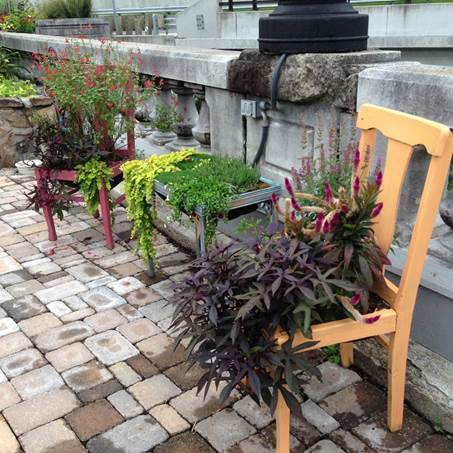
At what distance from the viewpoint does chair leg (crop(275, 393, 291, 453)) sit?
208cm

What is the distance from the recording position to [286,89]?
310 cm

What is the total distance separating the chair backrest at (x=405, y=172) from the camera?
6.56ft

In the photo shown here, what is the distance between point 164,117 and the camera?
15.7 feet

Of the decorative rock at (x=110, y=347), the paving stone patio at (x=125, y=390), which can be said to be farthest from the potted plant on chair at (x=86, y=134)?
the decorative rock at (x=110, y=347)

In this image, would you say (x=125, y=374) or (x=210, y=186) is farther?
(x=210, y=186)

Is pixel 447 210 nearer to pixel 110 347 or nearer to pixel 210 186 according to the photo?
pixel 210 186

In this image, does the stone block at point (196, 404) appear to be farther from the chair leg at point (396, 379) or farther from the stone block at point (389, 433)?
the chair leg at point (396, 379)

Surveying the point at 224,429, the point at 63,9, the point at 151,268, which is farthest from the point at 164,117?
the point at 63,9

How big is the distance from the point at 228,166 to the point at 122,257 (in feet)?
4.16

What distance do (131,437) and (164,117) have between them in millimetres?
2974

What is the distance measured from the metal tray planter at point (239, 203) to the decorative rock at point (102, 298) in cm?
71

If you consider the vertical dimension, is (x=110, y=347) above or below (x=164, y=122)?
below

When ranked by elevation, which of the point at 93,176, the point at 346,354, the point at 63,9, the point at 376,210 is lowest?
the point at 346,354

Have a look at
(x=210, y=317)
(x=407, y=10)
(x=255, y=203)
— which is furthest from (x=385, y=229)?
(x=407, y=10)
